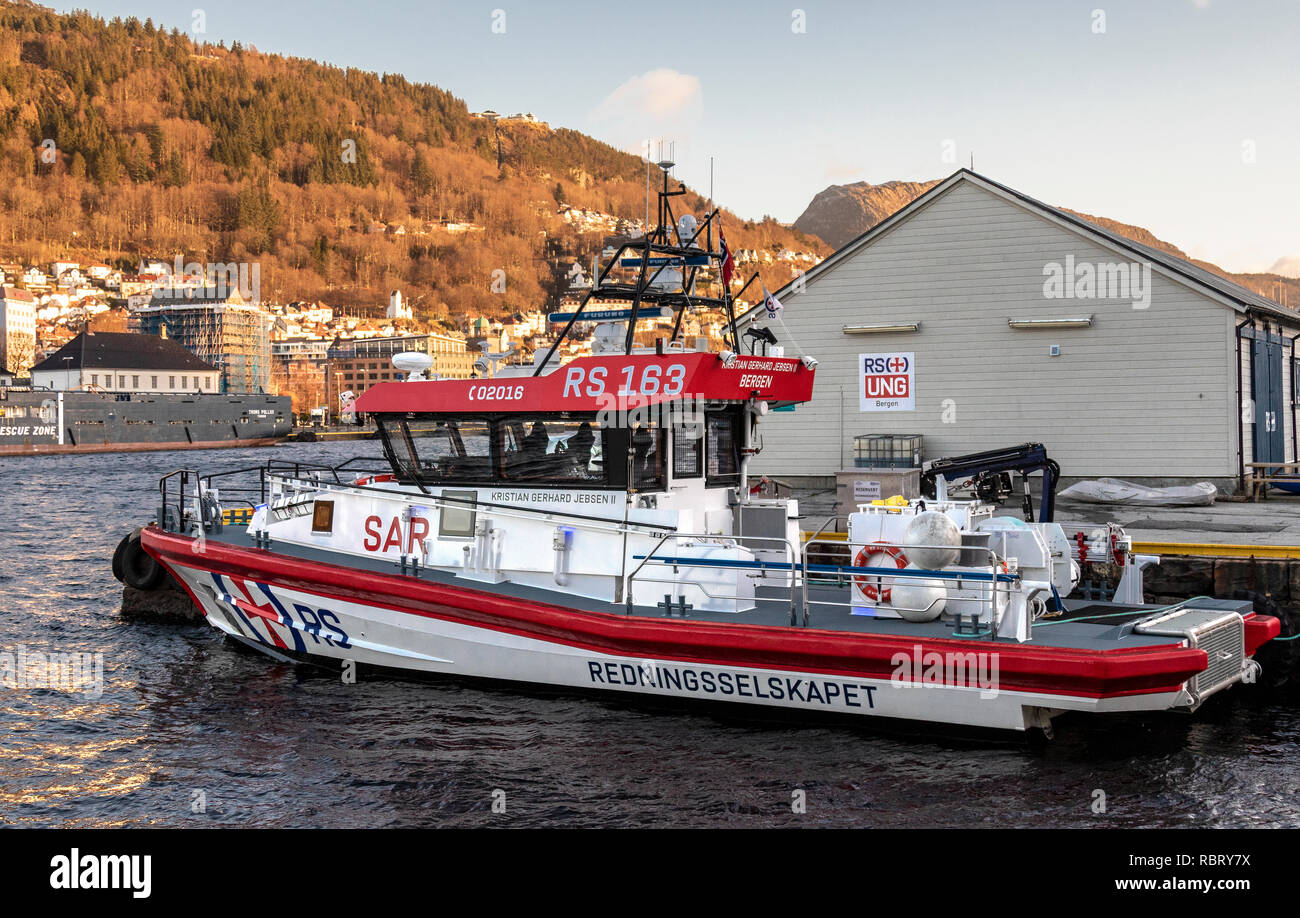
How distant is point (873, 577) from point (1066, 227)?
12372 mm

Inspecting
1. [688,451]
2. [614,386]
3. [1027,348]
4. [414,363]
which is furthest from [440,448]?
[1027,348]

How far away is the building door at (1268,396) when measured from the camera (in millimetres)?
18688

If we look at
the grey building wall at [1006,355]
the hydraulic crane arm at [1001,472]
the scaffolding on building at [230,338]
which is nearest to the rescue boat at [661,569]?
the hydraulic crane arm at [1001,472]

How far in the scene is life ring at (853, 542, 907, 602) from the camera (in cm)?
810

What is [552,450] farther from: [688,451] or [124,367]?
[124,367]

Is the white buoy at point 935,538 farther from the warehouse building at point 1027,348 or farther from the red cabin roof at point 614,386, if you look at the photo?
the warehouse building at point 1027,348

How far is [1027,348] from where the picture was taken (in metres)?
18.4

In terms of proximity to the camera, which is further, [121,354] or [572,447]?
[121,354]

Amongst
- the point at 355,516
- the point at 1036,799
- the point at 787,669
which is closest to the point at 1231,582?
the point at 1036,799

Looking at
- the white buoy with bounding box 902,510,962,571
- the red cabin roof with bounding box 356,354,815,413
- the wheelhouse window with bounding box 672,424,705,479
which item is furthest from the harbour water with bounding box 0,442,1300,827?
the red cabin roof with bounding box 356,354,815,413

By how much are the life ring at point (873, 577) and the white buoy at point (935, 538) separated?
0.87 feet

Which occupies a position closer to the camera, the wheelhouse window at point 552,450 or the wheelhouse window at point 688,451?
the wheelhouse window at point 552,450

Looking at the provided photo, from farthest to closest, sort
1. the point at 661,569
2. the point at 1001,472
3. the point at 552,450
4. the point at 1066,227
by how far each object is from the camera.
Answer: the point at 1066,227, the point at 1001,472, the point at 552,450, the point at 661,569

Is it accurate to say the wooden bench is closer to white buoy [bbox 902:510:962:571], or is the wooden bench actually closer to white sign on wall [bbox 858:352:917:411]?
white sign on wall [bbox 858:352:917:411]
